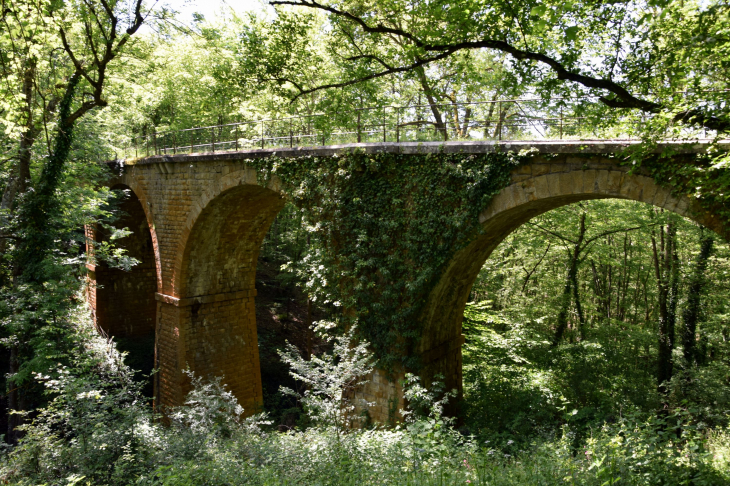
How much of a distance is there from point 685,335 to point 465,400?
628cm

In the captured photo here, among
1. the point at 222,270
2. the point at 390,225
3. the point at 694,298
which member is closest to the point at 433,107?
the point at 390,225

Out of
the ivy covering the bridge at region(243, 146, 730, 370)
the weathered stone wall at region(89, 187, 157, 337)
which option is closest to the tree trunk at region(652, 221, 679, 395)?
the ivy covering the bridge at region(243, 146, 730, 370)

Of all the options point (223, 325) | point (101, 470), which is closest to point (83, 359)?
point (223, 325)

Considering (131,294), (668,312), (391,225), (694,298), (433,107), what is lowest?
(131,294)

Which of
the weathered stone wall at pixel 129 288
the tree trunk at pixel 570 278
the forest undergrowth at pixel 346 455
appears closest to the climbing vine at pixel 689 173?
the forest undergrowth at pixel 346 455

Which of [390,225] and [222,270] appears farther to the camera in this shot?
[222,270]

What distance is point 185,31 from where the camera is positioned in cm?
1002

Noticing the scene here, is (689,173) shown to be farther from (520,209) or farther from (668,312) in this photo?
(668,312)

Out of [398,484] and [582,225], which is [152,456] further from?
Result: [582,225]

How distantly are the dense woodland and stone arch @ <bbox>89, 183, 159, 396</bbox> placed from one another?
1.42 metres

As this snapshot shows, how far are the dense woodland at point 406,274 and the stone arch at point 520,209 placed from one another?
0.21m

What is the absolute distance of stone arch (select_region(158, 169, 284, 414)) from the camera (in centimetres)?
1150

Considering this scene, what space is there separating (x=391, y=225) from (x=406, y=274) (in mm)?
786

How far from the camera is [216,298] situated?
12375 mm
